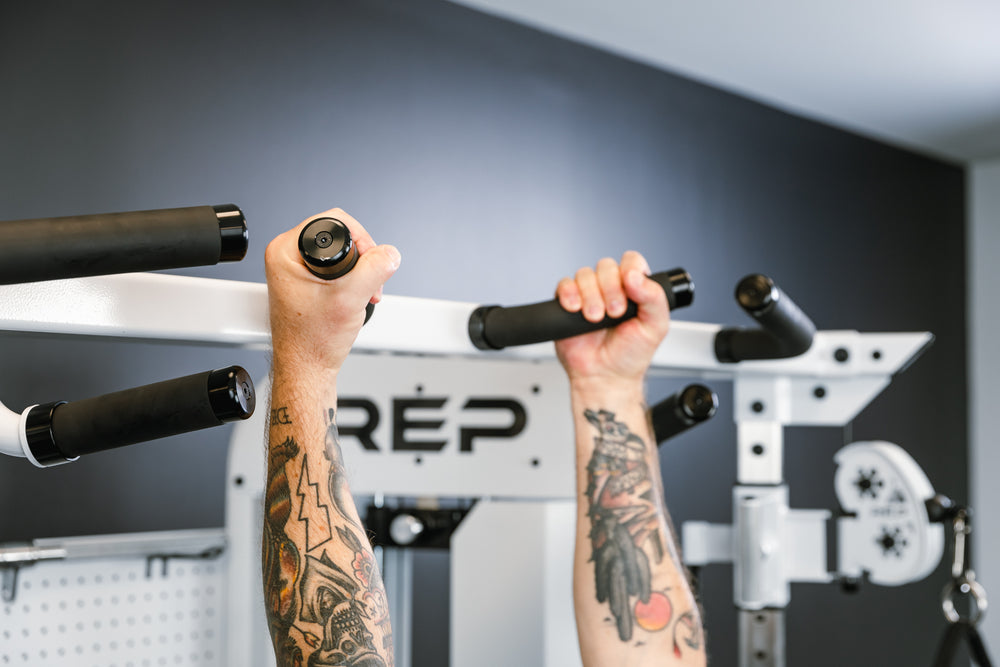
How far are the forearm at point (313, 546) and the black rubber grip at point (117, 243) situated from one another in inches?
7.3

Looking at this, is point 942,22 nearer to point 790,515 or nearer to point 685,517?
point 685,517

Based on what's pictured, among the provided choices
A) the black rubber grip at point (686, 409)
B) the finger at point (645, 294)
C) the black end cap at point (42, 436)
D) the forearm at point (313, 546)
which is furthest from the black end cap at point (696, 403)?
the black end cap at point (42, 436)

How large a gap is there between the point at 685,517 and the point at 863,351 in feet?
5.45

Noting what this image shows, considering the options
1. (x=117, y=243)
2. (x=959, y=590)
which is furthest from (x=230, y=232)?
(x=959, y=590)

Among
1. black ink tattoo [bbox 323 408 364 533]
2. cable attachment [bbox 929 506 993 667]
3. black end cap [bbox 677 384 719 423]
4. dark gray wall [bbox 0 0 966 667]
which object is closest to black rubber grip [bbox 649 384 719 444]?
black end cap [bbox 677 384 719 423]

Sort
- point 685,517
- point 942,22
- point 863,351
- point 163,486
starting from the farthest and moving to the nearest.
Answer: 1. point 685,517
2. point 942,22
3. point 163,486
4. point 863,351

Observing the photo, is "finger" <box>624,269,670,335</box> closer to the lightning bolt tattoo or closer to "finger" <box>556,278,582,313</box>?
"finger" <box>556,278,582,313</box>

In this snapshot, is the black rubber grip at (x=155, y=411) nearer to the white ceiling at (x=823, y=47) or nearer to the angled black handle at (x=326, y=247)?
the angled black handle at (x=326, y=247)

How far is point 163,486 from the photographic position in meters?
1.78

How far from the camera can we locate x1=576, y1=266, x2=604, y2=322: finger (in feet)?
2.73

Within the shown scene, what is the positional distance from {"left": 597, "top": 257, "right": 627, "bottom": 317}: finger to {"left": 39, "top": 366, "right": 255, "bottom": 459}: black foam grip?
0.39 meters

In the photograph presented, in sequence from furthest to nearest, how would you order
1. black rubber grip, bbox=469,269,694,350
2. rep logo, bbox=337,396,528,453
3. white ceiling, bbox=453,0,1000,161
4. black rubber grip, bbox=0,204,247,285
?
white ceiling, bbox=453,0,1000,161 → rep logo, bbox=337,396,528,453 → black rubber grip, bbox=469,269,694,350 → black rubber grip, bbox=0,204,247,285

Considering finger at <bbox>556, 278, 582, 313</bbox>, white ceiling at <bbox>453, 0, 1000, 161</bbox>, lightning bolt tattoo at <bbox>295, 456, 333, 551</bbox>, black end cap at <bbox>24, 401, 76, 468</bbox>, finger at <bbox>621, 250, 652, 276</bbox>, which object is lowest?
lightning bolt tattoo at <bbox>295, 456, 333, 551</bbox>

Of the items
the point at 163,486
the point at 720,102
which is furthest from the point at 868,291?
the point at 163,486
